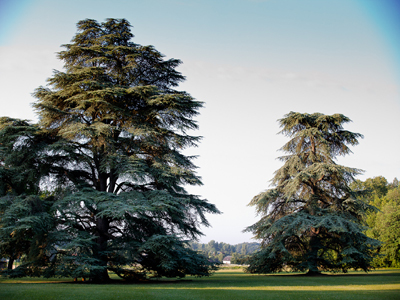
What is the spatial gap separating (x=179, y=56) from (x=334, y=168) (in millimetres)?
14434

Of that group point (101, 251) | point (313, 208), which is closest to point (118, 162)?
point (101, 251)

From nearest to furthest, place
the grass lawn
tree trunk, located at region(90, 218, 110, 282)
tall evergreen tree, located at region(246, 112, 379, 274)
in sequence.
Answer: the grass lawn < tree trunk, located at region(90, 218, 110, 282) < tall evergreen tree, located at region(246, 112, 379, 274)

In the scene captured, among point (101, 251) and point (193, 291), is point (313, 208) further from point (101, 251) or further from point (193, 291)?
point (101, 251)

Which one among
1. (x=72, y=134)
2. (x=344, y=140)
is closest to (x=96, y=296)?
(x=72, y=134)

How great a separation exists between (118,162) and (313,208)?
1613 centimetres

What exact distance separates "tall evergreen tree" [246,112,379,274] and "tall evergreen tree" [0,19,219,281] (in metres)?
8.17

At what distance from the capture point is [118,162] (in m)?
17.0

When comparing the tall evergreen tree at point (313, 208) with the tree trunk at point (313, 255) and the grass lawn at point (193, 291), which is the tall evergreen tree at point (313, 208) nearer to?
the tree trunk at point (313, 255)

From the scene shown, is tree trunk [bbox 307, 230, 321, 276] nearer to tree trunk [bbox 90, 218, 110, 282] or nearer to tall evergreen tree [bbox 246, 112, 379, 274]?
tall evergreen tree [bbox 246, 112, 379, 274]

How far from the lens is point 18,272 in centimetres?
1501

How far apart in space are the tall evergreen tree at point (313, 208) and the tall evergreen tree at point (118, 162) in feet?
26.8

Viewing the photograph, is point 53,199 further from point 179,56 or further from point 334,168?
point 334,168

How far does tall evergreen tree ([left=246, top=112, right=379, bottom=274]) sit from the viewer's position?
22.5 meters

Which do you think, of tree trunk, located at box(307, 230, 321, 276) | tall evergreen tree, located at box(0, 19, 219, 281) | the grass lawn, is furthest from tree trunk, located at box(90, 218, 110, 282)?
tree trunk, located at box(307, 230, 321, 276)
